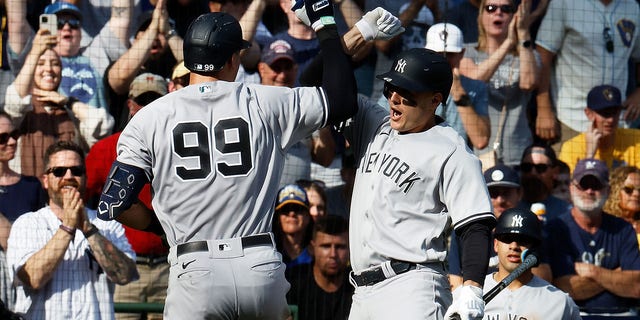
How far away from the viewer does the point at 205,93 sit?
4.27 m

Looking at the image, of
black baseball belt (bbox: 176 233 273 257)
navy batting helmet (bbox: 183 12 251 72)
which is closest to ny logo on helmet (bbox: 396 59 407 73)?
navy batting helmet (bbox: 183 12 251 72)

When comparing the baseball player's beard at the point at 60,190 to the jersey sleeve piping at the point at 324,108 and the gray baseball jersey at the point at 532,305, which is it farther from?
the jersey sleeve piping at the point at 324,108

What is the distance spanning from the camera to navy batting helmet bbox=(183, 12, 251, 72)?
430cm

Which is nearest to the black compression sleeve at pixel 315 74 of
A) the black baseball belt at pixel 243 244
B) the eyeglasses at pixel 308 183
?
the black baseball belt at pixel 243 244

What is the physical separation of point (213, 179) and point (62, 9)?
396cm

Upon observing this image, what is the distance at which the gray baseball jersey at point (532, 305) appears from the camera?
606cm

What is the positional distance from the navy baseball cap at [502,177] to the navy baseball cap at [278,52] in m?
1.56

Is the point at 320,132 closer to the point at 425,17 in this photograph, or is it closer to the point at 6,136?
the point at 425,17

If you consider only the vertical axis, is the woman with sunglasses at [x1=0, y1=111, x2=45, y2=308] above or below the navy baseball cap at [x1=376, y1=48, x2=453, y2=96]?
below

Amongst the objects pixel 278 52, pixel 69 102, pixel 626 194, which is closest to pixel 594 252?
pixel 626 194

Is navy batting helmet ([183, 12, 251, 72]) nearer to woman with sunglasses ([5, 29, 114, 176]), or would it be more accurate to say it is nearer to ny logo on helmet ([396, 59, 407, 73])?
ny logo on helmet ([396, 59, 407, 73])

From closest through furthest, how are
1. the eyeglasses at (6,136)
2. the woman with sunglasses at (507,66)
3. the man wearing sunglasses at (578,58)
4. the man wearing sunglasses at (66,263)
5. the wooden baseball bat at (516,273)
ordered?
the wooden baseball bat at (516,273), the man wearing sunglasses at (66,263), the eyeglasses at (6,136), the woman with sunglasses at (507,66), the man wearing sunglasses at (578,58)

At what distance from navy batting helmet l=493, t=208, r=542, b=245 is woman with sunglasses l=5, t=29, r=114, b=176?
9.17 feet

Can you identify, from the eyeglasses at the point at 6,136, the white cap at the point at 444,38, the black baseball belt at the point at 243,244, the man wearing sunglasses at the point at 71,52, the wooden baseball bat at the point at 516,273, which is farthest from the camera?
the white cap at the point at 444,38
